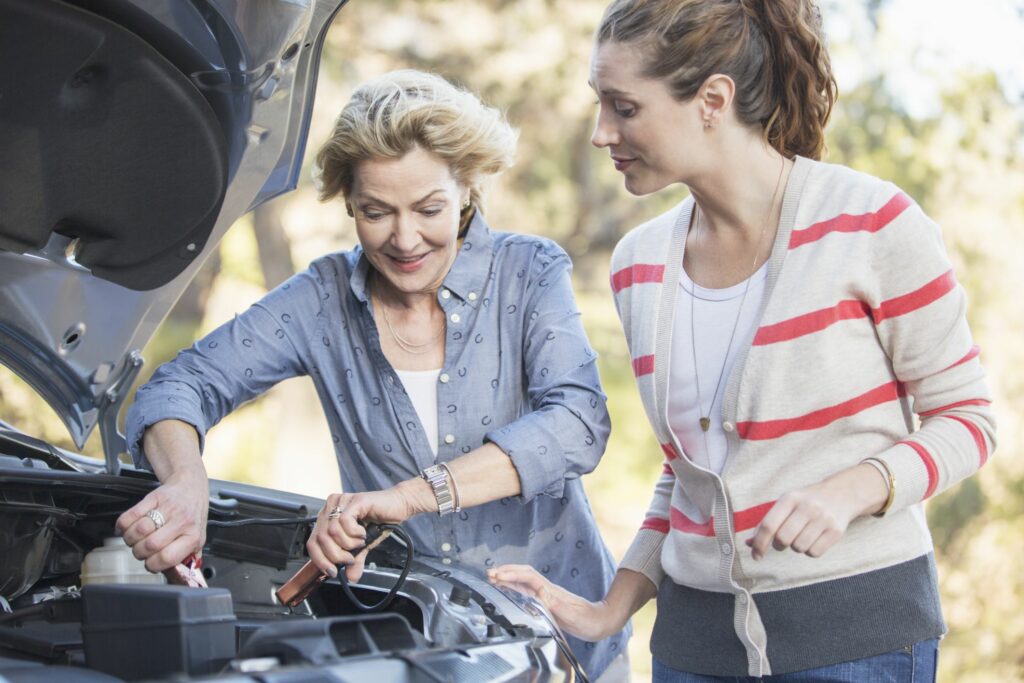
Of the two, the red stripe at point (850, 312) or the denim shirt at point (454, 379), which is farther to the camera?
the denim shirt at point (454, 379)

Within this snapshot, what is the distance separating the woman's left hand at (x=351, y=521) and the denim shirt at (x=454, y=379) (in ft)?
1.02

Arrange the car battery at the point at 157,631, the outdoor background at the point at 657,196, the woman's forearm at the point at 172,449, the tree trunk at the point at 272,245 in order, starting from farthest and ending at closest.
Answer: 1. the tree trunk at the point at 272,245
2. the outdoor background at the point at 657,196
3. the woman's forearm at the point at 172,449
4. the car battery at the point at 157,631

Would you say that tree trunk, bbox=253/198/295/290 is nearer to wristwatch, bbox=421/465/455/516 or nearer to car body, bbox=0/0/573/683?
car body, bbox=0/0/573/683

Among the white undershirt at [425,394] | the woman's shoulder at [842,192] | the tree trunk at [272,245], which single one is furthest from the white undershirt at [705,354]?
the tree trunk at [272,245]

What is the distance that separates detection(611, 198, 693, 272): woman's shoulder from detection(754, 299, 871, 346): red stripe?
0.28 meters

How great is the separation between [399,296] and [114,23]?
0.75 metres

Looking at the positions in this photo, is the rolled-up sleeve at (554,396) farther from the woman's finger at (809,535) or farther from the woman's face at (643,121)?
the woman's finger at (809,535)

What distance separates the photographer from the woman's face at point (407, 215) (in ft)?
7.34

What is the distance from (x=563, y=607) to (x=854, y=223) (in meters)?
0.79

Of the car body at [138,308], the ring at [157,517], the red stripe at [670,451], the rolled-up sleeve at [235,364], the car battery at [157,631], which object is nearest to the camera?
the car battery at [157,631]

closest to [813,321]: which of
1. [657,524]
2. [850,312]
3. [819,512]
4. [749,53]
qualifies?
[850,312]

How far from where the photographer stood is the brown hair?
5.99 ft

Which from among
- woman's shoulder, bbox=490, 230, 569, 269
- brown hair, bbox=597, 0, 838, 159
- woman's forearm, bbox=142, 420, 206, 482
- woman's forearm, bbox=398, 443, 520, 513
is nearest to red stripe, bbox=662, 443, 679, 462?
woman's forearm, bbox=398, 443, 520, 513

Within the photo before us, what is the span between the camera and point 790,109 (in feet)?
6.16
